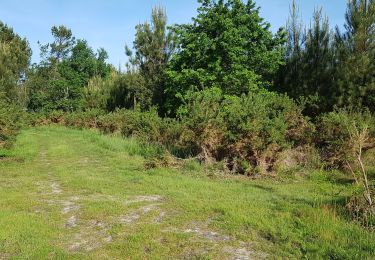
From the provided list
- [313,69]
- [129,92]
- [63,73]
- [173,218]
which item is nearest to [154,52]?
[129,92]

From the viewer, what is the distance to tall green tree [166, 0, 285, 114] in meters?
24.6

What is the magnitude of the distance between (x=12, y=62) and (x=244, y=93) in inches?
1361

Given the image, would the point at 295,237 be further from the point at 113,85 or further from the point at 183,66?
the point at 113,85

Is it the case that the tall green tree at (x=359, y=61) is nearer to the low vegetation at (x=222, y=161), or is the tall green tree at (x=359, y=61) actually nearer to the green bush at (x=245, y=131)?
the low vegetation at (x=222, y=161)

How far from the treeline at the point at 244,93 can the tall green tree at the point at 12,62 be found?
0.25m

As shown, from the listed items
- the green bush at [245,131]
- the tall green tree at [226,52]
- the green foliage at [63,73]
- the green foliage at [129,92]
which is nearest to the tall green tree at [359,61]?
the green bush at [245,131]

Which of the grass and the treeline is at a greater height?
the treeline

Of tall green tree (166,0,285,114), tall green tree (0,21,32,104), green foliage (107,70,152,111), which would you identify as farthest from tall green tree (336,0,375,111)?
tall green tree (0,21,32,104)

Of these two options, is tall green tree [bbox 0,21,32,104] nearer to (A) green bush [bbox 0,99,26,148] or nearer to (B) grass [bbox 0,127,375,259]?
(A) green bush [bbox 0,99,26,148]

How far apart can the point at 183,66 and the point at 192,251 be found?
21.5m

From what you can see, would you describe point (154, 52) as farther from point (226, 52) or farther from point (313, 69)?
point (313, 69)

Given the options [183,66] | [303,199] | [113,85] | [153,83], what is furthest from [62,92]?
[303,199]

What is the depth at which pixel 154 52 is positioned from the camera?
30.0m

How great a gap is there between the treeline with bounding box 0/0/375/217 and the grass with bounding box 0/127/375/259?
1182mm
